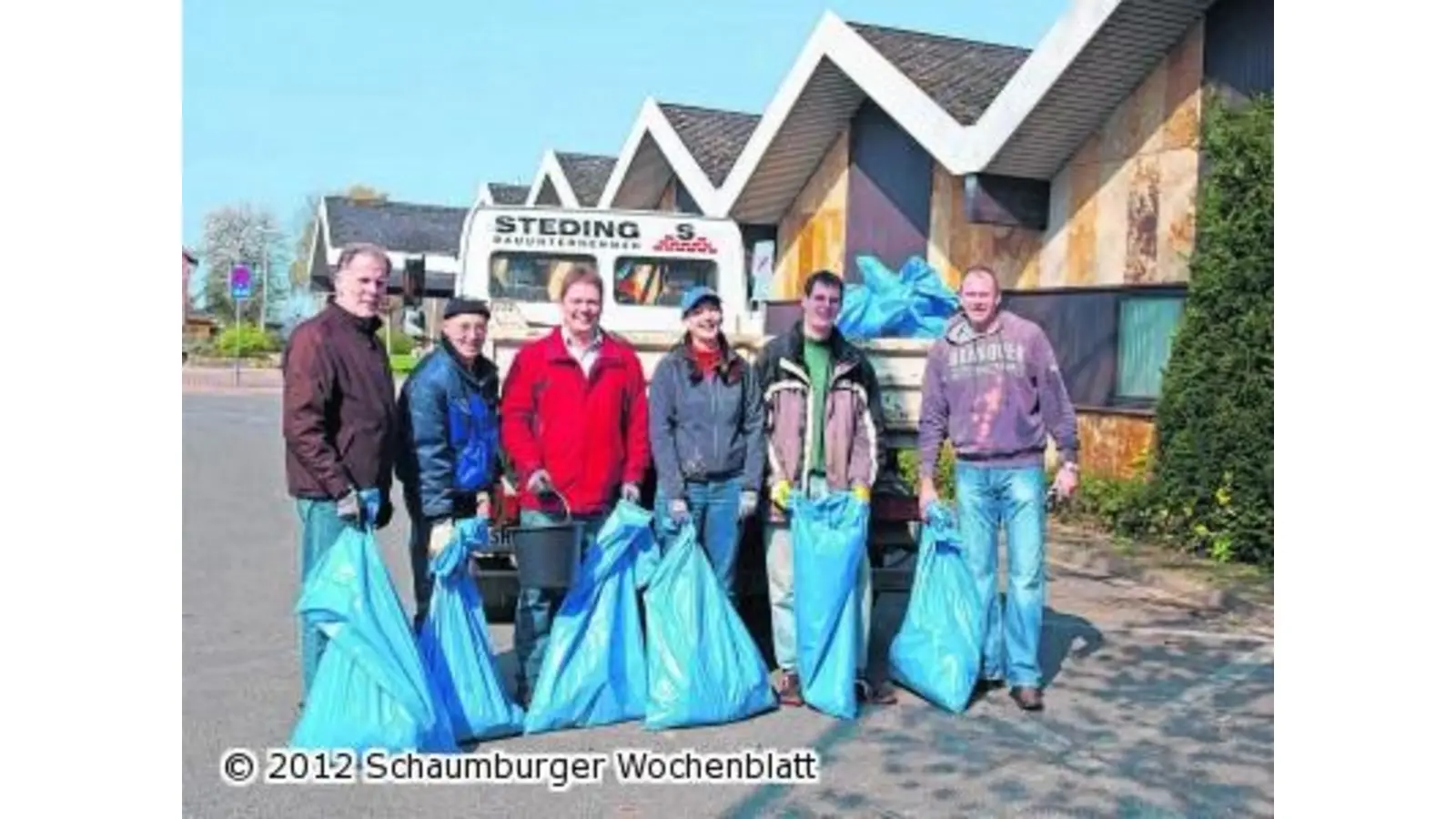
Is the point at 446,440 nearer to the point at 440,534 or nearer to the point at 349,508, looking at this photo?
the point at 440,534

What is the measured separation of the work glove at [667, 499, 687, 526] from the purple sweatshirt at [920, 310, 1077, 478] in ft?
3.87

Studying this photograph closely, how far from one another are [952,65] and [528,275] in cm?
751

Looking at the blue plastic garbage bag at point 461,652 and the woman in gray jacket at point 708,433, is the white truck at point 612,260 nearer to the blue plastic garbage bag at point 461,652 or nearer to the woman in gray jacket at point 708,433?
the woman in gray jacket at point 708,433

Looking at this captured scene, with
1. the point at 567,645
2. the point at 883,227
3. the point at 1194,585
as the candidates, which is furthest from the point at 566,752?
the point at 883,227

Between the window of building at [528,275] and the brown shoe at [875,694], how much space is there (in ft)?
14.6

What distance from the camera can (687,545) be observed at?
18.3 ft

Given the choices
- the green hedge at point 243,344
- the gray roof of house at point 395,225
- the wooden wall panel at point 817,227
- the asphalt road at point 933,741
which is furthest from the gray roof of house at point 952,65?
the green hedge at point 243,344

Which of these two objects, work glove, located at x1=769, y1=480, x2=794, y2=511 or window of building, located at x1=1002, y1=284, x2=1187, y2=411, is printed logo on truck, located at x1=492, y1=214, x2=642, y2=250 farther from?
window of building, located at x1=1002, y1=284, x2=1187, y2=411

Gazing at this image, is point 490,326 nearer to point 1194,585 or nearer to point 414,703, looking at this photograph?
point 414,703

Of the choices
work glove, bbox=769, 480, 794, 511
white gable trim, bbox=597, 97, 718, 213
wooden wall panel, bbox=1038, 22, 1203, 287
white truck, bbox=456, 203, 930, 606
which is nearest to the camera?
work glove, bbox=769, 480, 794, 511

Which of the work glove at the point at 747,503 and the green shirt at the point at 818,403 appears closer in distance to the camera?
the work glove at the point at 747,503

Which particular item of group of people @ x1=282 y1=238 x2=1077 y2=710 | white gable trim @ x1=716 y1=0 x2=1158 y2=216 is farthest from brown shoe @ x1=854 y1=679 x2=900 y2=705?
white gable trim @ x1=716 y1=0 x2=1158 y2=216

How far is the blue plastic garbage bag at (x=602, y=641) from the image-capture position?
17.9 ft

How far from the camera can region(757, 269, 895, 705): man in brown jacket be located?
19.2 ft
